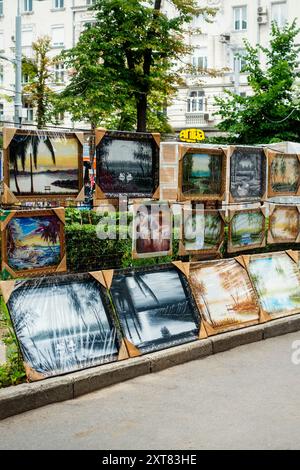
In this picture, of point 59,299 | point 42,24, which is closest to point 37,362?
point 59,299

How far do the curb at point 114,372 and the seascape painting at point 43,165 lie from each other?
194 cm

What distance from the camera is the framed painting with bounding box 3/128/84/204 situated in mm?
6078

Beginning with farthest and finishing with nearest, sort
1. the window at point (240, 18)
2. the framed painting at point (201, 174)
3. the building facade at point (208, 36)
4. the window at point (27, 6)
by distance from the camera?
the window at point (27, 6) → the window at point (240, 18) → the building facade at point (208, 36) → the framed painting at point (201, 174)

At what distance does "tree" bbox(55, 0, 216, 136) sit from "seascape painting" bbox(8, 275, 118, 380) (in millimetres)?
13820

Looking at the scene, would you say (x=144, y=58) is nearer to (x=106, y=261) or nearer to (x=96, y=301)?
(x=106, y=261)

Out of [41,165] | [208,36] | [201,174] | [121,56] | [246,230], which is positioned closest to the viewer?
[41,165]

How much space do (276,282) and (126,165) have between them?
276 centimetres

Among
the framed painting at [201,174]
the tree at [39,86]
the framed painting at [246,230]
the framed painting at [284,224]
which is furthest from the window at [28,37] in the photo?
the framed painting at [201,174]

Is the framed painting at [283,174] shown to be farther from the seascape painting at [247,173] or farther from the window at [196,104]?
the window at [196,104]

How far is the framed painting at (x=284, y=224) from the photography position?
910 cm

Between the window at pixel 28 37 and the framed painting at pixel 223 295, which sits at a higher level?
the window at pixel 28 37

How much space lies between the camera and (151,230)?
7500 mm

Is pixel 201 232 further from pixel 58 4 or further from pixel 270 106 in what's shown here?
pixel 58 4

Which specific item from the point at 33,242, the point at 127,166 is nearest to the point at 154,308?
the point at 33,242
